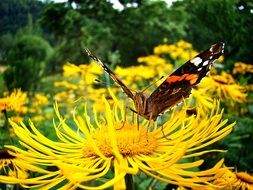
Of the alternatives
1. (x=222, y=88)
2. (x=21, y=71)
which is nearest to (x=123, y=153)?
(x=222, y=88)

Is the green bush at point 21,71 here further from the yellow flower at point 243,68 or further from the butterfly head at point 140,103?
the butterfly head at point 140,103

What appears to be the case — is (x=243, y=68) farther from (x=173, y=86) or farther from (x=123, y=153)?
(x=123, y=153)

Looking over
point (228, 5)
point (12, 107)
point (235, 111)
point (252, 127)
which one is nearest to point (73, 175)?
point (12, 107)

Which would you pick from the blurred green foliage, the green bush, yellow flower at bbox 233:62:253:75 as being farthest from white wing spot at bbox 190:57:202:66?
the blurred green foliage

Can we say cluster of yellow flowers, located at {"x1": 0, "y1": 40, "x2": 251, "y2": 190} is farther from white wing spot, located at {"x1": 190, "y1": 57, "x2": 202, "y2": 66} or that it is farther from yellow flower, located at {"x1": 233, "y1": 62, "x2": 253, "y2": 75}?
yellow flower, located at {"x1": 233, "y1": 62, "x2": 253, "y2": 75}

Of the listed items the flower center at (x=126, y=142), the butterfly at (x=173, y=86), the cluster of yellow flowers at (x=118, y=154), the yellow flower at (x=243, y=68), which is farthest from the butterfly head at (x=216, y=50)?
the yellow flower at (x=243, y=68)

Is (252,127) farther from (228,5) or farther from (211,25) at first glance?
(211,25)
